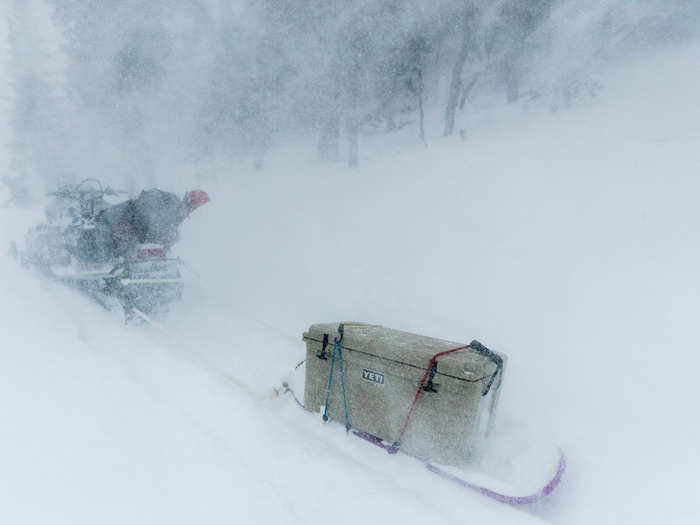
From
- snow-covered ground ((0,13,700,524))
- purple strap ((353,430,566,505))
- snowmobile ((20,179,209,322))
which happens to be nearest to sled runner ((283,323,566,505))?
purple strap ((353,430,566,505))

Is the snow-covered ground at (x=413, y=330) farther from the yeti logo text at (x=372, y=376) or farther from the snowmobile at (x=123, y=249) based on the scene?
the yeti logo text at (x=372, y=376)

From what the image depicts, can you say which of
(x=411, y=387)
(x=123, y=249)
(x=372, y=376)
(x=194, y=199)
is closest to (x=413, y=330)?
(x=372, y=376)

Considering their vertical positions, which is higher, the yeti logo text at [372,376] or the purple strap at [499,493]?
the yeti logo text at [372,376]

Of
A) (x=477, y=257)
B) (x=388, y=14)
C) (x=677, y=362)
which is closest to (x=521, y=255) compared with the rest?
(x=477, y=257)

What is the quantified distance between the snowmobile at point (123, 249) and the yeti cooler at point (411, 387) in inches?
119

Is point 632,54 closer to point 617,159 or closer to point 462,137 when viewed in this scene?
point 462,137

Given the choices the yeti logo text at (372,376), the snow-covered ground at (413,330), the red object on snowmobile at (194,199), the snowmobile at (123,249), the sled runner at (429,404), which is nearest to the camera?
the snow-covered ground at (413,330)

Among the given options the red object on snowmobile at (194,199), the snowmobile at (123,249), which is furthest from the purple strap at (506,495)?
the red object on snowmobile at (194,199)

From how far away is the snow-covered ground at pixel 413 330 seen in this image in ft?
8.06

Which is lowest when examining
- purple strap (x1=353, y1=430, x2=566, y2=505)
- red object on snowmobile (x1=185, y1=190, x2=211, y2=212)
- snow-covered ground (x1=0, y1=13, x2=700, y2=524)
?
purple strap (x1=353, y1=430, x2=566, y2=505)

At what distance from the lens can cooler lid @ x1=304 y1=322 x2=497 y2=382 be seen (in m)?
2.52

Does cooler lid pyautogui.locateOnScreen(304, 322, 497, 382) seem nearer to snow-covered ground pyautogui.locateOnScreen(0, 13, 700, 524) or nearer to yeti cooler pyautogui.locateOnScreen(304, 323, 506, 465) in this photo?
yeti cooler pyautogui.locateOnScreen(304, 323, 506, 465)

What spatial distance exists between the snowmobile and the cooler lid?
301cm

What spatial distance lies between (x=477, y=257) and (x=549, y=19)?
805cm
